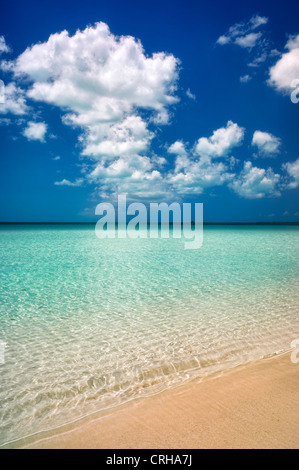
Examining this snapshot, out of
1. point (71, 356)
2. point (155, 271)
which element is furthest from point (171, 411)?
point (155, 271)

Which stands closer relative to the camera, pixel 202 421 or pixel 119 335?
pixel 202 421

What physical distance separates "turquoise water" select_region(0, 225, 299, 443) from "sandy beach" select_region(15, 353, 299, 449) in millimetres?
276

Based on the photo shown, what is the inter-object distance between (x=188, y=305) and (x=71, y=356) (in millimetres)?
3639

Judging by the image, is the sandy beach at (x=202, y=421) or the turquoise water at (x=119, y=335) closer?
the sandy beach at (x=202, y=421)

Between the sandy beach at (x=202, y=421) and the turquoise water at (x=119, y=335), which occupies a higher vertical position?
the sandy beach at (x=202, y=421)

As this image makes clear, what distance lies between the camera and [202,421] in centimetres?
274

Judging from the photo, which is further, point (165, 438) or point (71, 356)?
point (71, 356)

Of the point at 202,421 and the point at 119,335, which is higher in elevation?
the point at 202,421

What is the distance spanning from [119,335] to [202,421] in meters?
2.84

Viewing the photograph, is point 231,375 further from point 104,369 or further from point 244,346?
point 104,369

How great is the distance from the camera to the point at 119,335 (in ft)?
17.5

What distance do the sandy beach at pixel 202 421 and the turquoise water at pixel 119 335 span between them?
276 mm

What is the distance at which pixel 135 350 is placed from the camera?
4.68 metres

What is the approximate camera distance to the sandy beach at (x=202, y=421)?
2.50m
